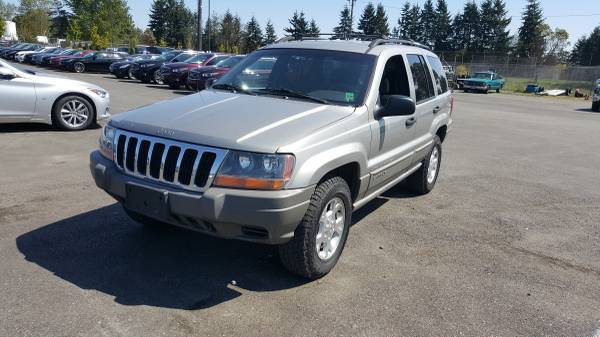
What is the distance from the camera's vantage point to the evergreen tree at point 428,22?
323 ft

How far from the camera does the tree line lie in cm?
7950

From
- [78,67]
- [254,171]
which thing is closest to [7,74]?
[254,171]

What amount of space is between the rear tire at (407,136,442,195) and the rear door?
302 mm

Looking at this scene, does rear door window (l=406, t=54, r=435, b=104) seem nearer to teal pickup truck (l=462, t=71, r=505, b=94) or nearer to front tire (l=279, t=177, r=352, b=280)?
front tire (l=279, t=177, r=352, b=280)

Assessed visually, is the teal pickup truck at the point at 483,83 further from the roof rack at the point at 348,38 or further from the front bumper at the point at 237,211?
the front bumper at the point at 237,211

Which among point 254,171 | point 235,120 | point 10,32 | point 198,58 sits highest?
point 10,32

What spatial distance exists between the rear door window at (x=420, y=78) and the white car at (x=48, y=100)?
6.66m

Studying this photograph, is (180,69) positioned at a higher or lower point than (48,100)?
higher

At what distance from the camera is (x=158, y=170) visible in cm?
353

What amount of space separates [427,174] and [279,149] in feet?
11.7

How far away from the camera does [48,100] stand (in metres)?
9.11

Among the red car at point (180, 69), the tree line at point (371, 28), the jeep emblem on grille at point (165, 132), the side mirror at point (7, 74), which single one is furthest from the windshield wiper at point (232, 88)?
the tree line at point (371, 28)

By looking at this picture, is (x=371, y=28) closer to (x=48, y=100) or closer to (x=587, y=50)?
(x=587, y=50)

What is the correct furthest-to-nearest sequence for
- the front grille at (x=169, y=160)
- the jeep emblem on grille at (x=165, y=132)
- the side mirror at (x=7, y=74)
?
the side mirror at (x=7, y=74) < the jeep emblem on grille at (x=165, y=132) < the front grille at (x=169, y=160)
